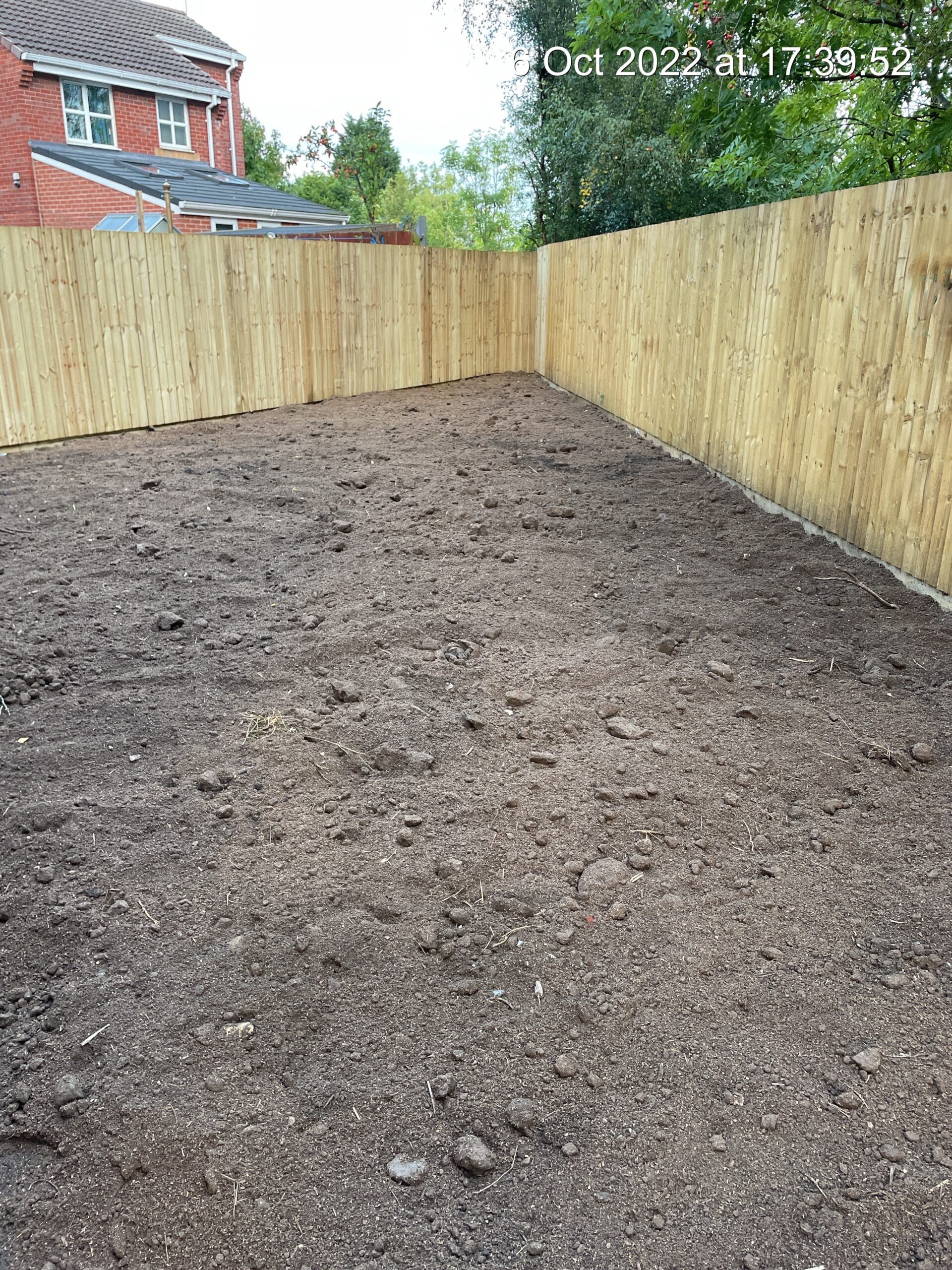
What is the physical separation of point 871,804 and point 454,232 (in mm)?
36845

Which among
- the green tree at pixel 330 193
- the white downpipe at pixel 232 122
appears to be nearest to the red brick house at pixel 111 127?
the white downpipe at pixel 232 122

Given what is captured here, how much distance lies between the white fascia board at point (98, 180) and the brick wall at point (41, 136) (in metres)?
0.11

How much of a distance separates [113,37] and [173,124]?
7.56 feet

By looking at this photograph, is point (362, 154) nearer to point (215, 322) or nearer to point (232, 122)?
point (232, 122)

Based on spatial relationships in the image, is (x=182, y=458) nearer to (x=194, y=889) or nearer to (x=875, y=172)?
(x=194, y=889)

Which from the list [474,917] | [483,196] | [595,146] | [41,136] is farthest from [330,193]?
[474,917]

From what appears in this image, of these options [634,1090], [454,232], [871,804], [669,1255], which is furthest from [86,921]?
[454,232]

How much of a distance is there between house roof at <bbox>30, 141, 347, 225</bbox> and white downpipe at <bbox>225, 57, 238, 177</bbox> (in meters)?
2.40

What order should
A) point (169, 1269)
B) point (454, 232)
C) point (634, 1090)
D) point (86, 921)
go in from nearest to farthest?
point (169, 1269) → point (634, 1090) → point (86, 921) → point (454, 232)

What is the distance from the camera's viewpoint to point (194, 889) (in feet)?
8.62

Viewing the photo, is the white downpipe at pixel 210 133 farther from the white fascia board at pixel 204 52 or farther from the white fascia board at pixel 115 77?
the white fascia board at pixel 204 52

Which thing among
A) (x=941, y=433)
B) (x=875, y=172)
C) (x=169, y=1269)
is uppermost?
(x=875, y=172)

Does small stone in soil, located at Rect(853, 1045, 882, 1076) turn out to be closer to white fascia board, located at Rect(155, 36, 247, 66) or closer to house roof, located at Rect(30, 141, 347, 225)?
house roof, located at Rect(30, 141, 347, 225)

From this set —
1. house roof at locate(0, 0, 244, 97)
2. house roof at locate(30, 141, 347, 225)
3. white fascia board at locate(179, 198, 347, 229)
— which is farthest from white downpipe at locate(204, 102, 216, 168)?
white fascia board at locate(179, 198, 347, 229)
